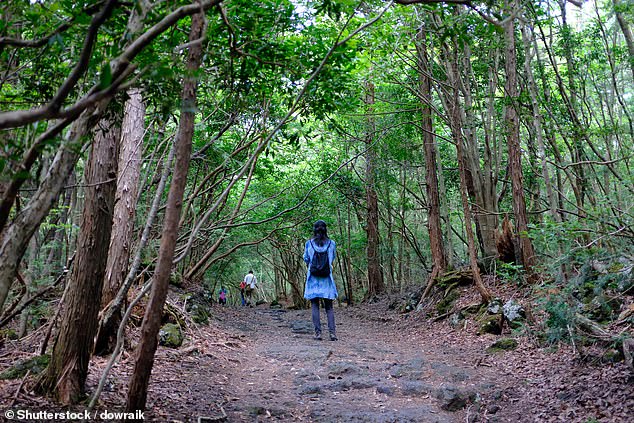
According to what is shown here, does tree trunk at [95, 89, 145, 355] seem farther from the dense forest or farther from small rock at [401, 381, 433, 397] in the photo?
small rock at [401, 381, 433, 397]

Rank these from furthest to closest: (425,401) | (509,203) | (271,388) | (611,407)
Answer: (509,203) < (271,388) < (425,401) < (611,407)

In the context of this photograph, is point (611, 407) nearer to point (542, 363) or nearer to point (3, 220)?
point (542, 363)

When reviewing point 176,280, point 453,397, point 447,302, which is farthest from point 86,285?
point 176,280

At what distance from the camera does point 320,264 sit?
8.90m

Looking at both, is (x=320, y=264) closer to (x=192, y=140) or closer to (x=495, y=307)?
(x=495, y=307)

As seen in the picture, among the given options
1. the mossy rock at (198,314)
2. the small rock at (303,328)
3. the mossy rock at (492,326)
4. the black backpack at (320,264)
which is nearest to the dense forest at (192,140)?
the mossy rock at (492,326)

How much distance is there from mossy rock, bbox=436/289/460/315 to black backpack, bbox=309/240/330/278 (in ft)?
11.5

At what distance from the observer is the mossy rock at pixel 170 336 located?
703 cm

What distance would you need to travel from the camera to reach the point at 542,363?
19.4ft

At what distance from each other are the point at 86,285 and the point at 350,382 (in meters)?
3.22

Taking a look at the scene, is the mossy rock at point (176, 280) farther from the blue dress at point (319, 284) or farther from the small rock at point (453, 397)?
the small rock at point (453, 397)

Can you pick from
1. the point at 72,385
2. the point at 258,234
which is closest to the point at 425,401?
the point at 72,385

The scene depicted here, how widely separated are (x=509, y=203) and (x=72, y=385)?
16.2m

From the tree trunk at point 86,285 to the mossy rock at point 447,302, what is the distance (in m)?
8.15
